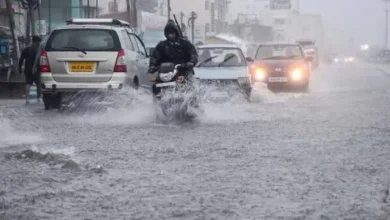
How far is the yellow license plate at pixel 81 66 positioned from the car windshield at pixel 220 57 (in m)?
4.57

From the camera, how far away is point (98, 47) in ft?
50.6

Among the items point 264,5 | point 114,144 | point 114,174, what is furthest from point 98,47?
point 264,5

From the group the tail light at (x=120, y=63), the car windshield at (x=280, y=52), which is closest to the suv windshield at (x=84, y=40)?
the tail light at (x=120, y=63)

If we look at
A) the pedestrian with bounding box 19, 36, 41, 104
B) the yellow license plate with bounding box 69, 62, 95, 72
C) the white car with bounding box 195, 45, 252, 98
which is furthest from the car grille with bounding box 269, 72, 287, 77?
the yellow license plate with bounding box 69, 62, 95, 72

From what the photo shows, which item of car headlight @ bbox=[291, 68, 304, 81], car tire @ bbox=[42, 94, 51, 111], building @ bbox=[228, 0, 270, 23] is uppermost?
car tire @ bbox=[42, 94, 51, 111]

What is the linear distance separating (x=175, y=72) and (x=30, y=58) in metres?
6.76

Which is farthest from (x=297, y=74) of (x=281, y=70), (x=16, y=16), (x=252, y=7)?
(x=252, y=7)

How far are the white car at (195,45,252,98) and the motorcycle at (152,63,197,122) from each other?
188 inches

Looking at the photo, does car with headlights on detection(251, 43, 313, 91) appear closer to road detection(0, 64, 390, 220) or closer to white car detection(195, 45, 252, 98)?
white car detection(195, 45, 252, 98)

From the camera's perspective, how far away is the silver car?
597 inches

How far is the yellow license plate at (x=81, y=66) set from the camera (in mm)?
15211

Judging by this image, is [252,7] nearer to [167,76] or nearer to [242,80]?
[242,80]

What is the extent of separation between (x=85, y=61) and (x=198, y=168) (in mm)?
7577

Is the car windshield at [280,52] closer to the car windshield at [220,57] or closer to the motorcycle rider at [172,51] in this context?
the car windshield at [220,57]
